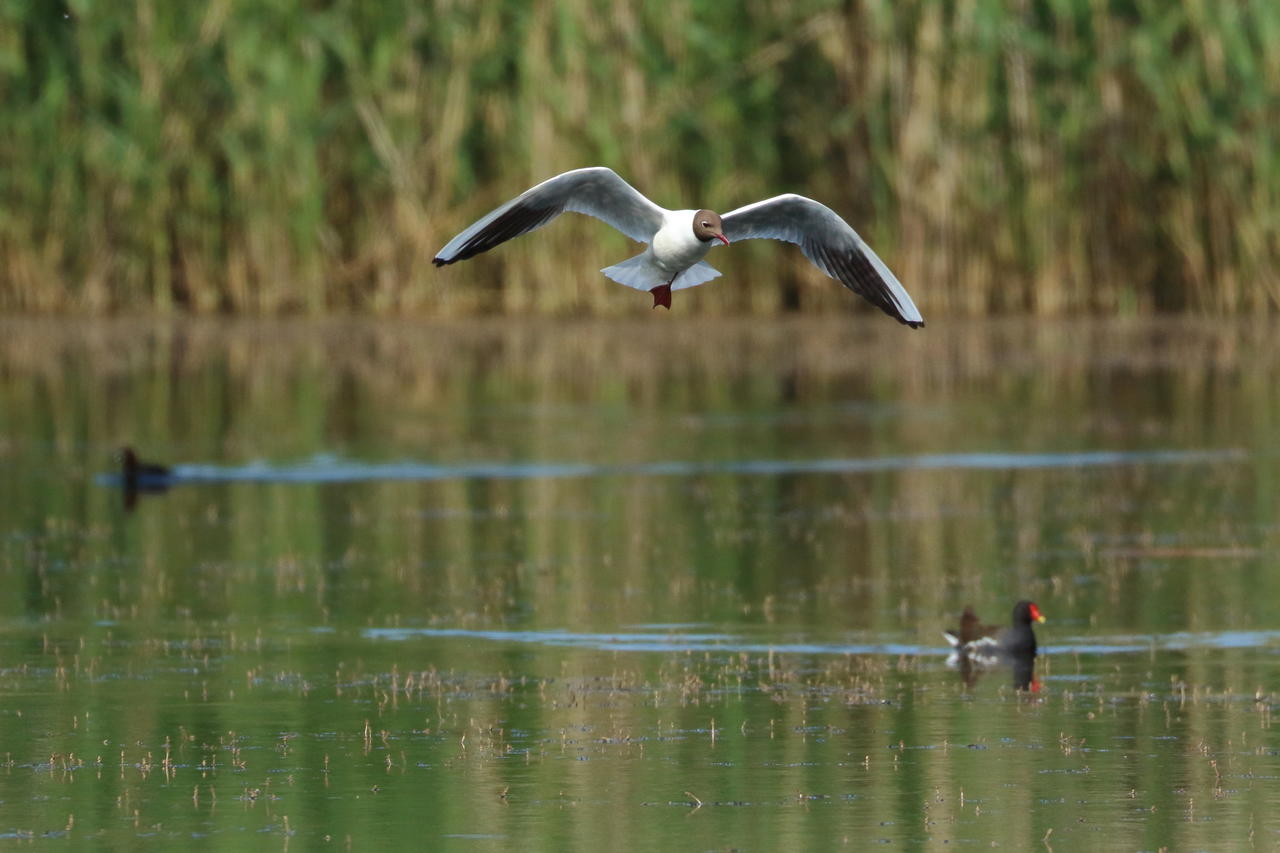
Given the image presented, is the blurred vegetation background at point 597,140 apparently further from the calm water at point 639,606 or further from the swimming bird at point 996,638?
the swimming bird at point 996,638

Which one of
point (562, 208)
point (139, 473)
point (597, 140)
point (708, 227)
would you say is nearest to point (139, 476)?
point (139, 473)

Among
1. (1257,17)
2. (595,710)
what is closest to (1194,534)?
(595,710)

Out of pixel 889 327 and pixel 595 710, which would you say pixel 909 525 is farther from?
pixel 889 327

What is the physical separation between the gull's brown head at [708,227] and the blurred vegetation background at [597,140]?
18013 mm

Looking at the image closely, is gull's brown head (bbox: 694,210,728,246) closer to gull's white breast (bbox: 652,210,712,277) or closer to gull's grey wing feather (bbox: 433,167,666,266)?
gull's white breast (bbox: 652,210,712,277)

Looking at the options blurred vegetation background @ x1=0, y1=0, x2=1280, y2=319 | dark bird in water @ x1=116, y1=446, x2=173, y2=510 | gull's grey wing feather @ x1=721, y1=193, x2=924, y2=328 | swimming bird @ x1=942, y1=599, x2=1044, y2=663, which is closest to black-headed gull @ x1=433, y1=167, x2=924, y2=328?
gull's grey wing feather @ x1=721, y1=193, x2=924, y2=328

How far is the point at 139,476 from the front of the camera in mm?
18734

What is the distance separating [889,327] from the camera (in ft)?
104

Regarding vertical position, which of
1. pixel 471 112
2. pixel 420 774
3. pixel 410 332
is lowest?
pixel 420 774

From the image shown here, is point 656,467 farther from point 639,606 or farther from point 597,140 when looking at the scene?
Result: point 597,140

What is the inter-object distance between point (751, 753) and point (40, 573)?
588 centimetres

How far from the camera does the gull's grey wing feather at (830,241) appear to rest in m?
11.1

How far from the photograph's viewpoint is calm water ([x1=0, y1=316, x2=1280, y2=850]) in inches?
363

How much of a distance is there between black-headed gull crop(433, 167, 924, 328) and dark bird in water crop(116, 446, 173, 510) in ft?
25.8
